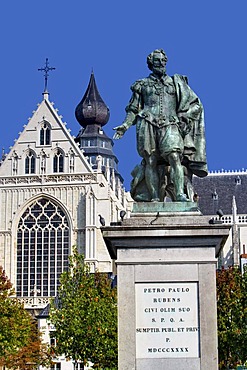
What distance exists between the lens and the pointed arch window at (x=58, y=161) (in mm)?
71812

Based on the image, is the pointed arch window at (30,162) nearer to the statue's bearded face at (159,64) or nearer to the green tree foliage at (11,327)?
the green tree foliage at (11,327)

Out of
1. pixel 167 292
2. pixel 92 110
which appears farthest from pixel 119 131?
pixel 92 110

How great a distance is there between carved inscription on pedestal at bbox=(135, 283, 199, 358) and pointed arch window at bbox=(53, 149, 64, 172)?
58.5m

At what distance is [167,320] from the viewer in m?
13.5

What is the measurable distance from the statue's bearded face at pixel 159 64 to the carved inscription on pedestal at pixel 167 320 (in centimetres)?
383

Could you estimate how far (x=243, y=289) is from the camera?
40312mm

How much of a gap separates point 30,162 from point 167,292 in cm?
5970

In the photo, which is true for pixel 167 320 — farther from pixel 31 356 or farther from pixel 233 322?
pixel 31 356

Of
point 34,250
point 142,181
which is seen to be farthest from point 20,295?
point 142,181

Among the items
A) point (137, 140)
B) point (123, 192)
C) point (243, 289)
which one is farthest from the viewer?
point (123, 192)

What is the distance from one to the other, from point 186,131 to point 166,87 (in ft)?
2.81

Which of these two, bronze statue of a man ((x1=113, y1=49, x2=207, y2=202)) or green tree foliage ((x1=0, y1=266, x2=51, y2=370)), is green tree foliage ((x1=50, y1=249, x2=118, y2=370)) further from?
bronze statue of a man ((x1=113, y1=49, x2=207, y2=202))

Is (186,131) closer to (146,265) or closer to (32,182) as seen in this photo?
(146,265)

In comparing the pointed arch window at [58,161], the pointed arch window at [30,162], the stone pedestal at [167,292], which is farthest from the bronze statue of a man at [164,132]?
the pointed arch window at [30,162]
